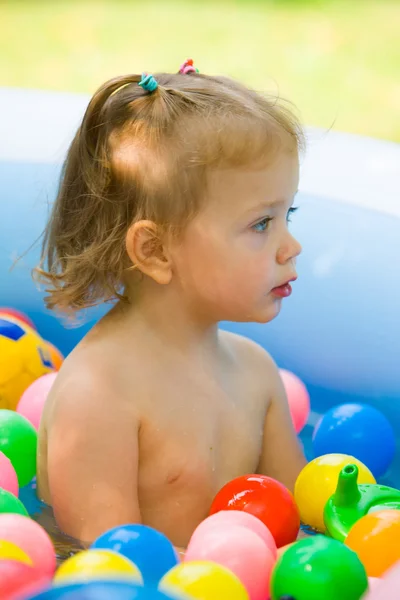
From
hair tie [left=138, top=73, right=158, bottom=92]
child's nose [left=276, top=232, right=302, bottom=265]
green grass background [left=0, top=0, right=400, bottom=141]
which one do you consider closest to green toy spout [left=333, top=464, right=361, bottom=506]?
child's nose [left=276, top=232, right=302, bottom=265]

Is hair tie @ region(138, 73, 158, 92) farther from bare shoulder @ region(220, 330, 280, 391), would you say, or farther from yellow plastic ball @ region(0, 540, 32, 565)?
yellow plastic ball @ region(0, 540, 32, 565)

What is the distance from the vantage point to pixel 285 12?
16.0 ft

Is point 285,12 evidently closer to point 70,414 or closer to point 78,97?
point 78,97

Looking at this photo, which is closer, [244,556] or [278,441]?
[244,556]

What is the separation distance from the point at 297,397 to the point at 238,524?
0.65 m

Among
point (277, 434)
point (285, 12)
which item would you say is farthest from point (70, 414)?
point (285, 12)

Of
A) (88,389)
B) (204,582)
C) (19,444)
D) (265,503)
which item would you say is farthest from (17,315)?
(204,582)

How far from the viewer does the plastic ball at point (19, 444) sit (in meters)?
1.58

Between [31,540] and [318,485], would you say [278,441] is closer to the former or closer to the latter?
[318,485]

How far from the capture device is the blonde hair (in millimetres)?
1370

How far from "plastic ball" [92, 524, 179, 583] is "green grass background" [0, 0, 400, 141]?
2.75 meters

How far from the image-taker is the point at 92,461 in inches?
53.1

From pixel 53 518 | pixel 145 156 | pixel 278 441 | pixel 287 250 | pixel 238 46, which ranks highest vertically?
pixel 238 46

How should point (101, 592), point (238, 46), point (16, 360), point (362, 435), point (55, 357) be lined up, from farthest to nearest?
1. point (238, 46)
2. point (55, 357)
3. point (16, 360)
4. point (362, 435)
5. point (101, 592)
